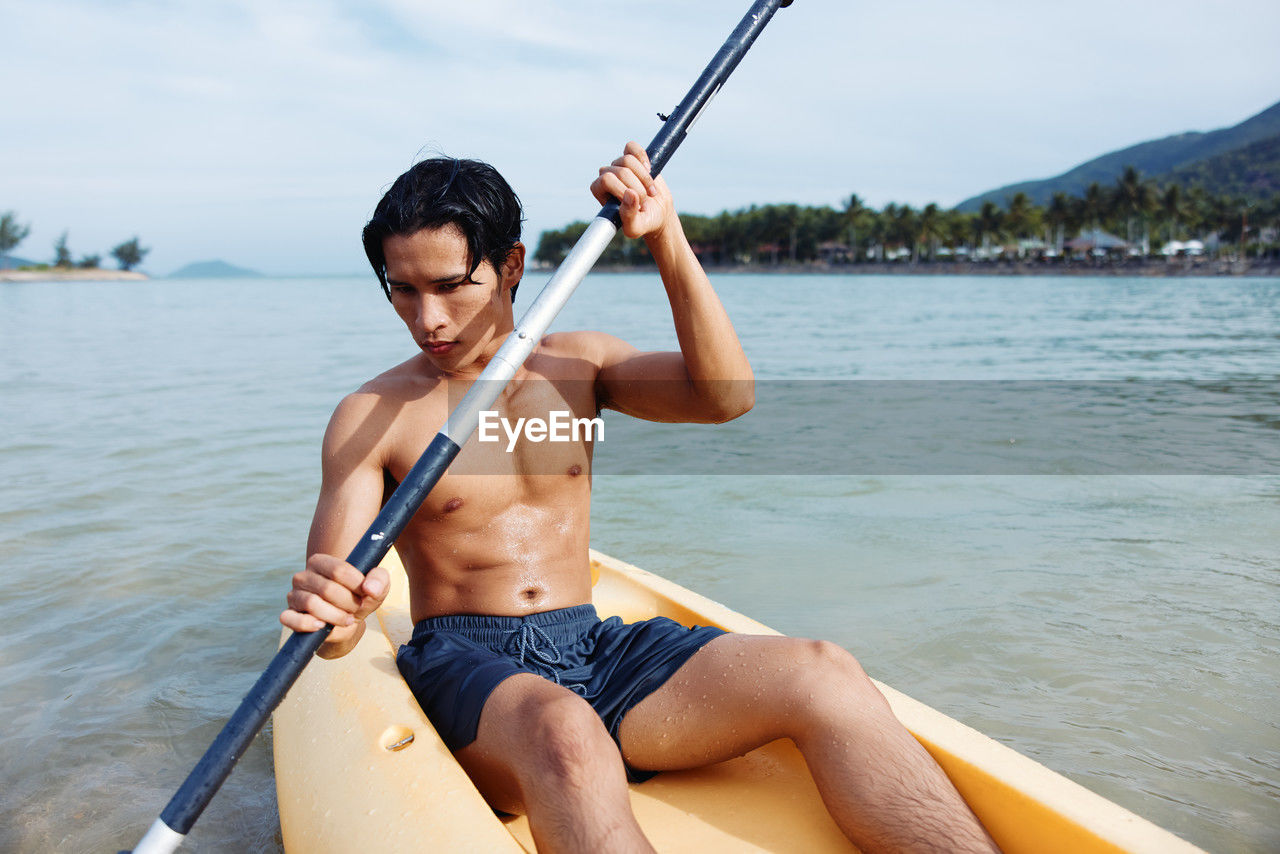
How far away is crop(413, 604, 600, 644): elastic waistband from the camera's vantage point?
2150 mm

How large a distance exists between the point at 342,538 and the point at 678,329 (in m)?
0.88

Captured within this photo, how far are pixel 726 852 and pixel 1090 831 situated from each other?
2.25 feet

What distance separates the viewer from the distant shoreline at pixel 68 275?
8500 centimetres

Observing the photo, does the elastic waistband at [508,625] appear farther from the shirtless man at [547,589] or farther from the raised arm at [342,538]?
the raised arm at [342,538]

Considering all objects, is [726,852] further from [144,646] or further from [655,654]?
[144,646]

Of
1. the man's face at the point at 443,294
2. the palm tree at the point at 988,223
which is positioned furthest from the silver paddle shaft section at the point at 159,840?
the palm tree at the point at 988,223

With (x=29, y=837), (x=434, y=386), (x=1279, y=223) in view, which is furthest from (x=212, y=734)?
(x=1279, y=223)

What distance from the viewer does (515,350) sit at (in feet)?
6.00

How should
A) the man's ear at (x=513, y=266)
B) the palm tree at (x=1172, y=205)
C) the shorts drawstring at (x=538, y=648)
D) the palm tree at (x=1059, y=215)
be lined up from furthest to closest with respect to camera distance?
the palm tree at (x=1059, y=215), the palm tree at (x=1172, y=205), the man's ear at (x=513, y=266), the shorts drawstring at (x=538, y=648)

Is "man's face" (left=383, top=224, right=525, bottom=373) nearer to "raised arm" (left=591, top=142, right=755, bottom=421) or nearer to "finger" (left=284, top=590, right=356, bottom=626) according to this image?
"raised arm" (left=591, top=142, right=755, bottom=421)

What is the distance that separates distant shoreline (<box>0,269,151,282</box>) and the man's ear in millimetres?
98299

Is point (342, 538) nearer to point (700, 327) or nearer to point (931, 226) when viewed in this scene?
point (700, 327)

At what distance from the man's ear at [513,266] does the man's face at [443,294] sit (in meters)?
0.06

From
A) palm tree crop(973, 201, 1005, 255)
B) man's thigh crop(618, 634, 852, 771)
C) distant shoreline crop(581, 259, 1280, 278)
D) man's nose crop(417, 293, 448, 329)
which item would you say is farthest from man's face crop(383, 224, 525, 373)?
palm tree crop(973, 201, 1005, 255)
